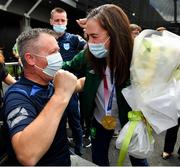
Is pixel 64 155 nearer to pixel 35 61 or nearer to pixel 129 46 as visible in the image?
pixel 35 61

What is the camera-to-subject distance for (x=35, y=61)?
7.50ft

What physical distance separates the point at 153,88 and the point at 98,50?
21.5 inches

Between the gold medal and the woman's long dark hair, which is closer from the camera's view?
the woman's long dark hair

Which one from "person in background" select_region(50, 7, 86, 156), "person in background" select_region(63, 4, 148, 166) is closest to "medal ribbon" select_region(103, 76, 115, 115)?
"person in background" select_region(63, 4, 148, 166)

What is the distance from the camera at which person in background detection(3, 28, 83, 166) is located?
1.82 m

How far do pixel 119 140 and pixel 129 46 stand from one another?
0.67 metres

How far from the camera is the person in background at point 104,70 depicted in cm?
268

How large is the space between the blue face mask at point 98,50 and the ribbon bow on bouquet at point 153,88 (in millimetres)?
277

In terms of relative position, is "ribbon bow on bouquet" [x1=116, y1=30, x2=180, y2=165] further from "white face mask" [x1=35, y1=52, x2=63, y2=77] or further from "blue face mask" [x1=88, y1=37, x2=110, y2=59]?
"white face mask" [x1=35, y1=52, x2=63, y2=77]

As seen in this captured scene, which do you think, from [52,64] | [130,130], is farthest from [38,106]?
[130,130]

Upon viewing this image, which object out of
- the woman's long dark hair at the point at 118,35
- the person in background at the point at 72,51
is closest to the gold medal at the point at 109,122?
the woman's long dark hair at the point at 118,35

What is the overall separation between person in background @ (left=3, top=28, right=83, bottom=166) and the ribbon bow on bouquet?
1.60 feet

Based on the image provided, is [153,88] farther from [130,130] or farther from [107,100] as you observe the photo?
[107,100]

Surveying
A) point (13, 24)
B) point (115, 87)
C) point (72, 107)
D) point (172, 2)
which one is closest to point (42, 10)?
point (13, 24)
